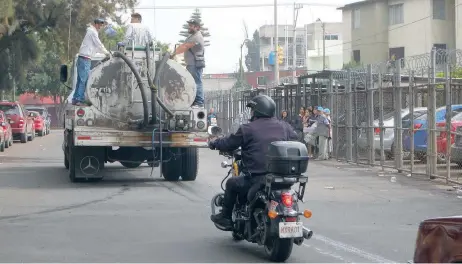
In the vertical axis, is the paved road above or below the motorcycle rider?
below

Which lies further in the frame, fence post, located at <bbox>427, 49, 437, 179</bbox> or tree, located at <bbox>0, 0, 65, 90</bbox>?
tree, located at <bbox>0, 0, 65, 90</bbox>

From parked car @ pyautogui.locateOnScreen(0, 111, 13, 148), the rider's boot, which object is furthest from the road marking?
parked car @ pyautogui.locateOnScreen(0, 111, 13, 148)

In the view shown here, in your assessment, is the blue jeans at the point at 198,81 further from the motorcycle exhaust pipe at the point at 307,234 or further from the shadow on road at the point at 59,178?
the motorcycle exhaust pipe at the point at 307,234

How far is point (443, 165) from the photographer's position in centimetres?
2053

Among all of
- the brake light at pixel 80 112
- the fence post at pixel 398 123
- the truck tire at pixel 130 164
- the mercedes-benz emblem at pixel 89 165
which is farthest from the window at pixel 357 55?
the brake light at pixel 80 112

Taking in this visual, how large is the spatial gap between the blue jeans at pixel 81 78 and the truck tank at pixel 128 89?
0.25m

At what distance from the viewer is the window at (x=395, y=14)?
60.7 m

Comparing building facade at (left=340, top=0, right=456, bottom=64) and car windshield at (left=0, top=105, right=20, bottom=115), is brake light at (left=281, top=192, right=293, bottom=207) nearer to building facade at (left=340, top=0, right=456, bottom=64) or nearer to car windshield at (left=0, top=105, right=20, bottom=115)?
car windshield at (left=0, top=105, right=20, bottom=115)

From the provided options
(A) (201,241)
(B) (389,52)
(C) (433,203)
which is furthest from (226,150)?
(B) (389,52)

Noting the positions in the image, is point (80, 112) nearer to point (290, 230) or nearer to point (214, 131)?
point (214, 131)

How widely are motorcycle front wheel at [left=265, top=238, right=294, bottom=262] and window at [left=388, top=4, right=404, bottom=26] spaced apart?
53196mm

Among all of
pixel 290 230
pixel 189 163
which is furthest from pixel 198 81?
pixel 290 230

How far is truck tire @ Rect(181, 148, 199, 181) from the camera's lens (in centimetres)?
1875

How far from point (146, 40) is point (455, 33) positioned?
40.8 meters
